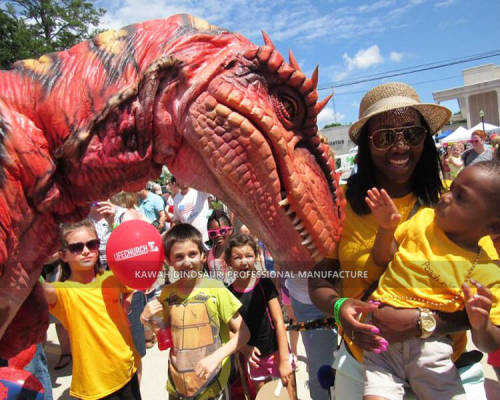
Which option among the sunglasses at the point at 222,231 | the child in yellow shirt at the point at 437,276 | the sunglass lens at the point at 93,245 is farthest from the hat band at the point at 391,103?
the sunglasses at the point at 222,231

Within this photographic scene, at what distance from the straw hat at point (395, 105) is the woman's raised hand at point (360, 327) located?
35.9 inches

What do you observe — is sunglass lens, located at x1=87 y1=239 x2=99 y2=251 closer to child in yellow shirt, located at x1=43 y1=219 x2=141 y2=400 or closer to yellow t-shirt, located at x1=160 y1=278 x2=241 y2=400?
child in yellow shirt, located at x1=43 y1=219 x2=141 y2=400

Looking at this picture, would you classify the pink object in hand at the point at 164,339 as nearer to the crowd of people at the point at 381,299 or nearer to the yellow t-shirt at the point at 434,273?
the crowd of people at the point at 381,299

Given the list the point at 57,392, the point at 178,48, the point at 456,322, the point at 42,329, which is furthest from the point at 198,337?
the point at 57,392

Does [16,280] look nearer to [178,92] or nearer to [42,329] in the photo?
[42,329]

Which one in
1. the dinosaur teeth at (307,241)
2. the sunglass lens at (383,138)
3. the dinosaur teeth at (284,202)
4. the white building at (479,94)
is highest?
the white building at (479,94)

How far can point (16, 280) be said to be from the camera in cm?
97

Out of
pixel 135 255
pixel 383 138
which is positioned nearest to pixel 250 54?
pixel 383 138

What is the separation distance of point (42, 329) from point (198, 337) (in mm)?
1518

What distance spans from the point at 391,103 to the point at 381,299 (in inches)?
36.5

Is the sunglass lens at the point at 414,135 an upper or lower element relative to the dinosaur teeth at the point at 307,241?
upper

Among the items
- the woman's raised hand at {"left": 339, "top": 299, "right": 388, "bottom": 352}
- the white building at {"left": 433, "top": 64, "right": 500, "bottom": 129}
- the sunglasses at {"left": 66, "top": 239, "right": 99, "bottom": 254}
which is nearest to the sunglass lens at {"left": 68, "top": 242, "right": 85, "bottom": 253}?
the sunglasses at {"left": 66, "top": 239, "right": 99, "bottom": 254}

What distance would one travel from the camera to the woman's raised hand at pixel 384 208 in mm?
1516

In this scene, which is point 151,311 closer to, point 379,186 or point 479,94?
point 379,186
